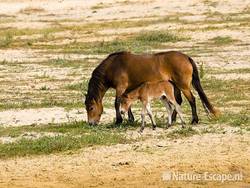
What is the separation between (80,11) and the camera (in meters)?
60.9

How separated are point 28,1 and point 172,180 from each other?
5914 cm

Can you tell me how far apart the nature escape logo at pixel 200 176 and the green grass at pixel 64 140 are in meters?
2.15

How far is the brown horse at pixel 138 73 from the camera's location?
14383 millimetres

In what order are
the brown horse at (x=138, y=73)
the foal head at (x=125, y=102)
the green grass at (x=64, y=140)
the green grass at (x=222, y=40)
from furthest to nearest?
the green grass at (x=222, y=40) < the brown horse at (x=138, y=73) < the foal head at (x=125, y=102) < the green grass at (x=64, y=140)

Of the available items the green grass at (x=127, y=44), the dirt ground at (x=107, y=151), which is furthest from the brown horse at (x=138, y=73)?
the green grass at (x=127, y=44)

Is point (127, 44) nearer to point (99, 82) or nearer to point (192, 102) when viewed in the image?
point (99, 82)

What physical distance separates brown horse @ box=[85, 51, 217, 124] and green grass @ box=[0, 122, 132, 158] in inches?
26.7

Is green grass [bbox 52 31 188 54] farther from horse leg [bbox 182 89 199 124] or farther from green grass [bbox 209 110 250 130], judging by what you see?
horse leg [bbox 182 89 199 124]

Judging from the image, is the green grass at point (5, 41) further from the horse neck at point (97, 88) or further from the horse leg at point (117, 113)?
the horse leg at point (117, 113)

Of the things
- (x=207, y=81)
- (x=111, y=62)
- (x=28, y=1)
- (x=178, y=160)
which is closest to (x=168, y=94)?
(x=111, y=62)

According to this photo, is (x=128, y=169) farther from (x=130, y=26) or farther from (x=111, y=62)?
(x=130, y=26)

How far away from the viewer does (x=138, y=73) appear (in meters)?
14.5

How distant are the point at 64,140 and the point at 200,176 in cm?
291

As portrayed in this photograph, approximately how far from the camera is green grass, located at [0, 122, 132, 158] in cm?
1244
